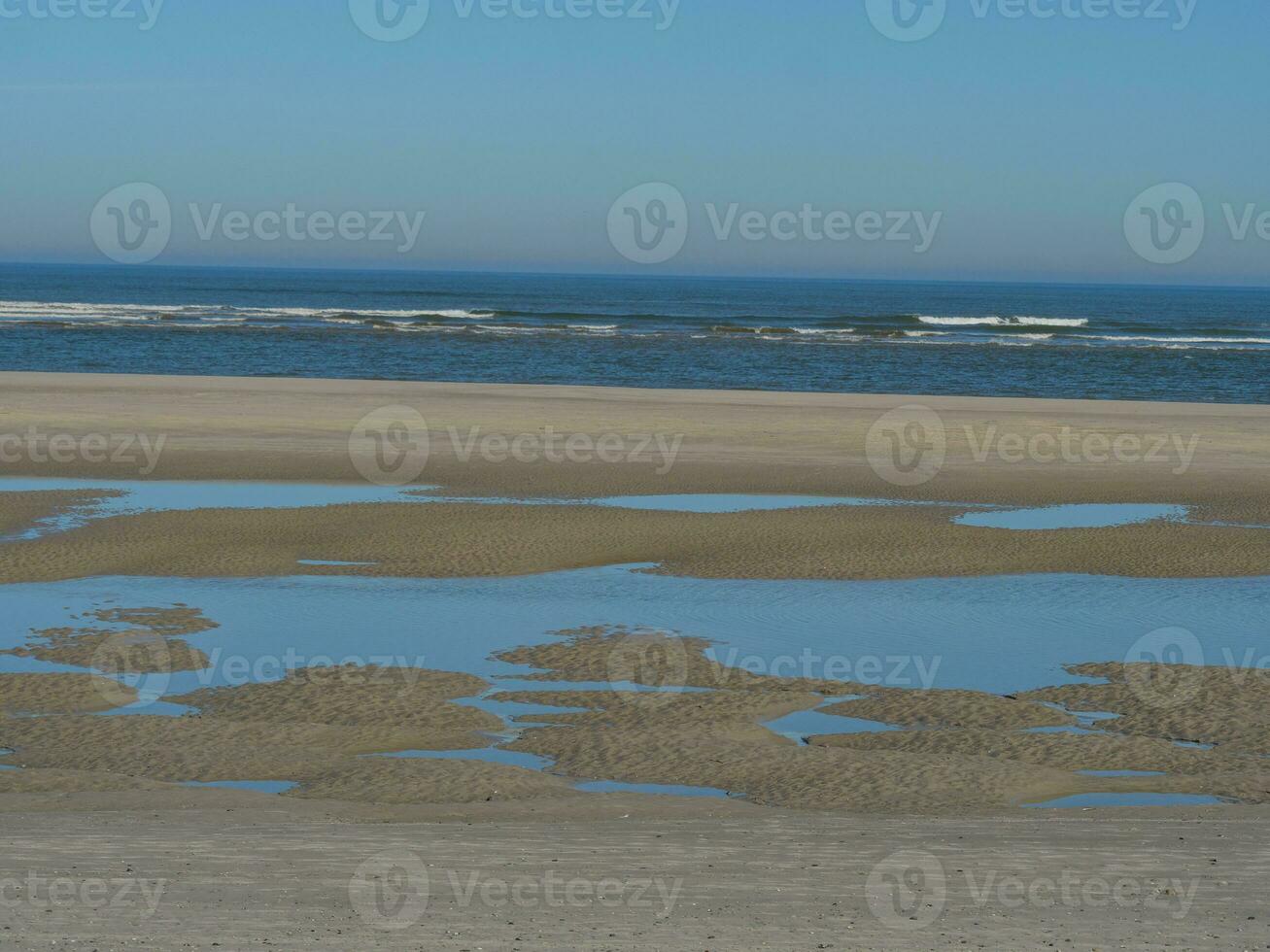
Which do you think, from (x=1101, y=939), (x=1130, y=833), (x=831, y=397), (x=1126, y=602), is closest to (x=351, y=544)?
(x=1126, y=602)

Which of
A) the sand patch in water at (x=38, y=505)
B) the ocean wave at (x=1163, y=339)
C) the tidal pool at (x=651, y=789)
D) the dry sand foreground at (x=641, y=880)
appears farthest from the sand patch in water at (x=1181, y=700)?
the ocean wave at (x=1163, y=339)

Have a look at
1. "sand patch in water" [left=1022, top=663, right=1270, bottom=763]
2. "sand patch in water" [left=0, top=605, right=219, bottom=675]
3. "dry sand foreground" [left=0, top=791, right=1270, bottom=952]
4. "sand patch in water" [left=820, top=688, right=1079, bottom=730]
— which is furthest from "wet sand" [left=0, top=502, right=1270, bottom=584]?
"dry sand foreground" [left=0, top=791, right=1270, bottom=952]

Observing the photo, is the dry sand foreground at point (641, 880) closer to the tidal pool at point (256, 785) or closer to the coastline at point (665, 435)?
the tidal pool at point (256, 785)

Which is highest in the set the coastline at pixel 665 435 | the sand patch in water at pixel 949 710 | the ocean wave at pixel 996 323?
the ocean wave at pixel 996 323

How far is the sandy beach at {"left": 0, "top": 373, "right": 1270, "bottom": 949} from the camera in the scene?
5809mm

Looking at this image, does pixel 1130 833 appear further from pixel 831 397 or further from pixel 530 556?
pixel 831 397

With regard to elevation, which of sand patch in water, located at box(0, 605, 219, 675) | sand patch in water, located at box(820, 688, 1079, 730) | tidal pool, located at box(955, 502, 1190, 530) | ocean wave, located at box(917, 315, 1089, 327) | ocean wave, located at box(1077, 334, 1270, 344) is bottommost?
sand patch in water, located at box(0, 605, 219, 675)

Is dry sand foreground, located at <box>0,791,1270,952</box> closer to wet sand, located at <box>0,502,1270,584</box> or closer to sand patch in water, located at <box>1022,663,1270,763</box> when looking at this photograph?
sand patch in water, located at <box>1022,663,1270,763</box>

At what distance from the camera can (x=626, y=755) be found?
8.41 meters

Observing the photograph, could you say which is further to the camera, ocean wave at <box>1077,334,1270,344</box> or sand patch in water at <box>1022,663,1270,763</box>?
ocean wave at <box>1077,334,1270,344</box>

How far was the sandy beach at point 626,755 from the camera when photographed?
5809 millimetres

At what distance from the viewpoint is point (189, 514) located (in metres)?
16.6

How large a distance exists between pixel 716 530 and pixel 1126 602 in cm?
481

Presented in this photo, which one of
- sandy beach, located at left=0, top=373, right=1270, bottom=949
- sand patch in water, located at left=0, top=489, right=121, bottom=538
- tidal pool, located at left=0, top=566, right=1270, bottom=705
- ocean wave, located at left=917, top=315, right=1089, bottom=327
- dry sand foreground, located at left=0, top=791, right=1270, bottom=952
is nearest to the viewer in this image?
dry sand foreground, located at left=0, top=791, right=1270, bottom=952
